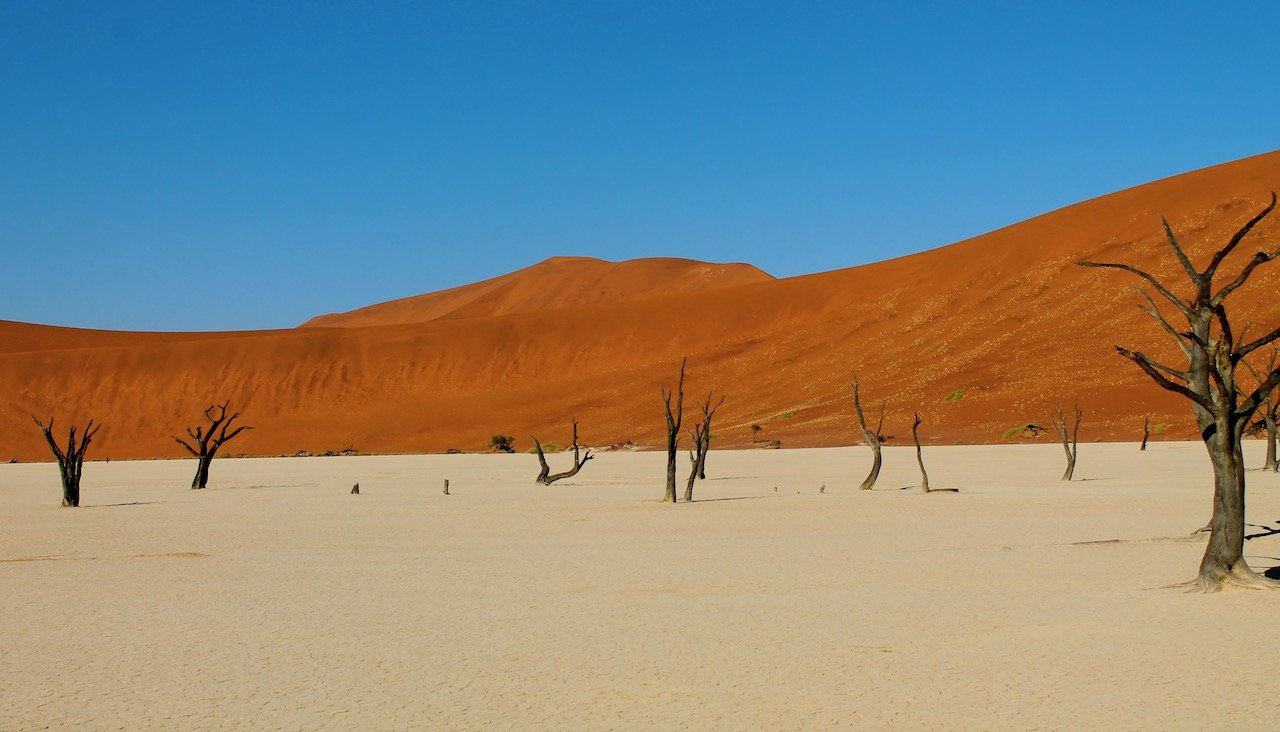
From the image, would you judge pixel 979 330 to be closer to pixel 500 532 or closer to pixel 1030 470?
pixel 1030 470

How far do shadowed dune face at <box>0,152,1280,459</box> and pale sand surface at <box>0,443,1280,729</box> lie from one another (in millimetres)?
35928

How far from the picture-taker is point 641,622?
32.4 ft

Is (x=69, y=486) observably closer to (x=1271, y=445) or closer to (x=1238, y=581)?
(x=1238, y=581)

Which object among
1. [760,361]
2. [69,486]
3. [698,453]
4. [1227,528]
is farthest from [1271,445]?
[760,361]

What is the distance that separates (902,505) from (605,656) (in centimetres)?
1420

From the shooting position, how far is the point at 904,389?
6181cm

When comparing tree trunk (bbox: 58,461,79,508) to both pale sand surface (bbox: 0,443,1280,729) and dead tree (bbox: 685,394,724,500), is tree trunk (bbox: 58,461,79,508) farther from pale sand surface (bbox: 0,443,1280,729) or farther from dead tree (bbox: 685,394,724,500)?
dead tree (bbox: 685,394,724,500)

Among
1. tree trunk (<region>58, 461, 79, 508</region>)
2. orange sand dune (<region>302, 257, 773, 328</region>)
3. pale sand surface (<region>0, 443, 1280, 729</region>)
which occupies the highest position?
orange sand dune (<region>302, 257, 773, 328</region>)

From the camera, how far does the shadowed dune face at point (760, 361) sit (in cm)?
5819

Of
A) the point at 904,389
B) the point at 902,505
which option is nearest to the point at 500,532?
the point at 902,505

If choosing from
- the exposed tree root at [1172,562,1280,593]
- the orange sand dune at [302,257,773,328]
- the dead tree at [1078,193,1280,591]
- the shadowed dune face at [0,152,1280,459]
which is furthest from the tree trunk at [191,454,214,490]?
the orange sand dune at [302,257,773,328]

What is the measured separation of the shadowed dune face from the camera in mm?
58188

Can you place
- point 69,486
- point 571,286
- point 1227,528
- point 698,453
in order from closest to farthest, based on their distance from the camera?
point 1227,528 → point 69,486 → point 698,453 → point 571,286

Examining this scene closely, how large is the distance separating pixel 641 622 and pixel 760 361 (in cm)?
6805
